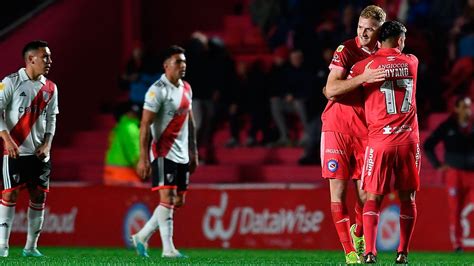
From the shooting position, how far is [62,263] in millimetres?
11070

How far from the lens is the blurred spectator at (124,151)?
17.2 m

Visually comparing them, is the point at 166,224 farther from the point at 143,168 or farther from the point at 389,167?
the point at 389,167

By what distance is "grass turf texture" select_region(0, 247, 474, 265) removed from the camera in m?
11.5

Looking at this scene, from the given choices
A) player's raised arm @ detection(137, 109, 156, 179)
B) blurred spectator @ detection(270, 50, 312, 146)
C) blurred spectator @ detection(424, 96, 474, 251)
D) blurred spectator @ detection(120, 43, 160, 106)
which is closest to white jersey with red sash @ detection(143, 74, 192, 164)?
player's raised arm @ detection(137, 109, 156, 179)

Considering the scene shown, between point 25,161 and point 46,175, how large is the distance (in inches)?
10.8

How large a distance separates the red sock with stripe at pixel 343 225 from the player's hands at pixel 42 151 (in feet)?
10.4

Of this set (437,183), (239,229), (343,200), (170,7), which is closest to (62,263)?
(343,200)

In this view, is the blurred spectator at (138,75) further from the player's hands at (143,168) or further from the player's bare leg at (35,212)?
the player's bare leg at (35,212)

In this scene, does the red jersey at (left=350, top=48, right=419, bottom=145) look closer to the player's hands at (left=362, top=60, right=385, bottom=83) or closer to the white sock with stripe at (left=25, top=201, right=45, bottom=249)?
the player's hands at (left=362, top=60, right=385, bottom=83)

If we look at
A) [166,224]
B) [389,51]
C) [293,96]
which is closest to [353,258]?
[389,51]

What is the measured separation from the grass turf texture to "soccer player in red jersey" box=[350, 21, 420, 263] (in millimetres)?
1517

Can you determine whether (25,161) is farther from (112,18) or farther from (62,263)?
(112,18)

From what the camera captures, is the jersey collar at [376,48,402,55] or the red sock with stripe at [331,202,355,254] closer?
the jersey collar at [376,48,402,55]

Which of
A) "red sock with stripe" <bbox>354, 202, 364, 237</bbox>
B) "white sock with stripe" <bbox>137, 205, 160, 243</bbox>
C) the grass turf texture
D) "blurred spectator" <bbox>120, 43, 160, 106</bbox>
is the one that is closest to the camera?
"red sock with stripe" <bbox>354, 202, 364, 237</bbox>
